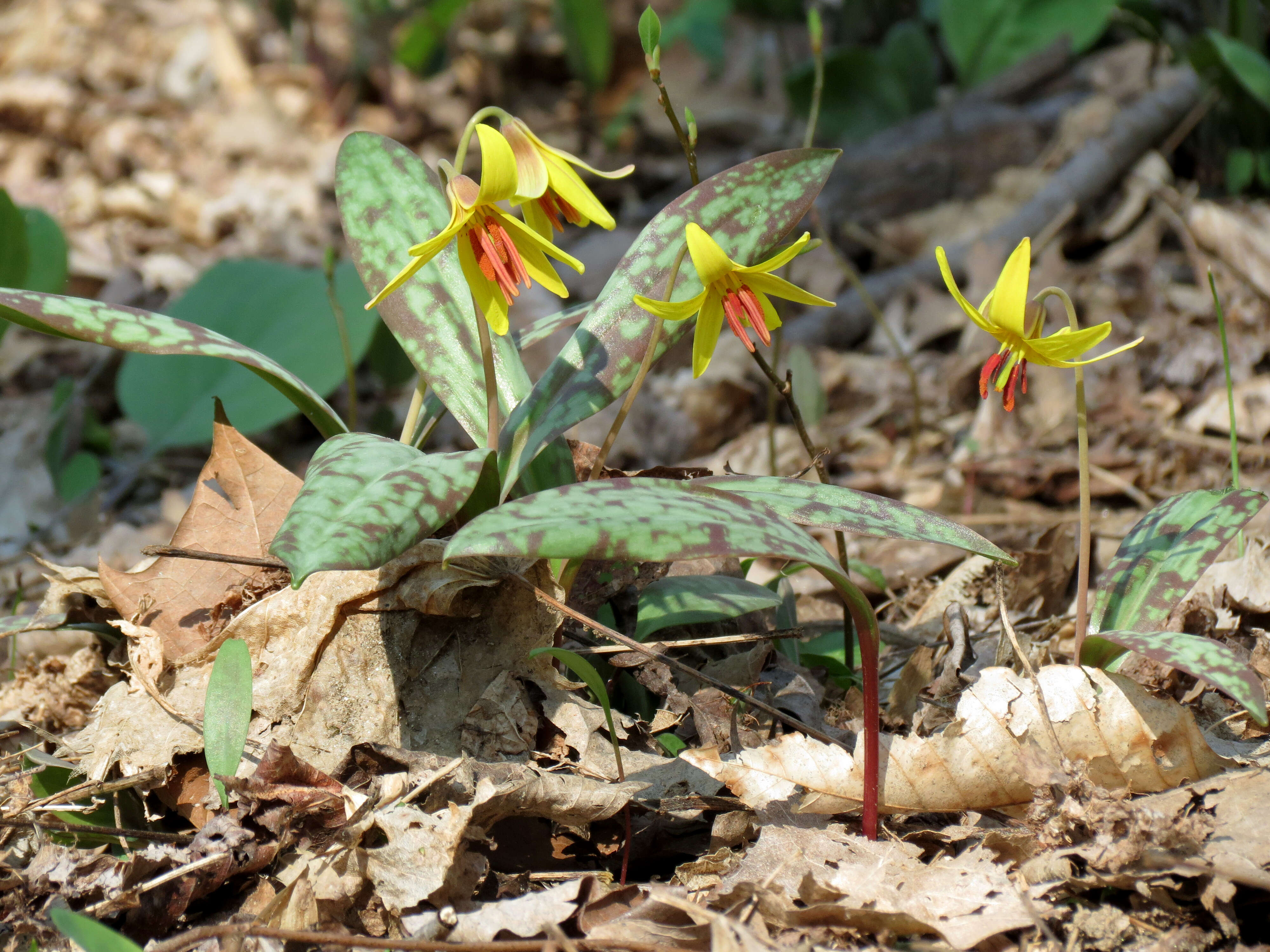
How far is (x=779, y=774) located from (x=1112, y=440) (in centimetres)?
166

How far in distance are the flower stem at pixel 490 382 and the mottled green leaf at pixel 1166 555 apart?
817mm

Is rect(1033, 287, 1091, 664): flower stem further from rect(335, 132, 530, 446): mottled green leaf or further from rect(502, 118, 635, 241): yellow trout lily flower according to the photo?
rect(335, 132, 530, 446): mottled green leaf

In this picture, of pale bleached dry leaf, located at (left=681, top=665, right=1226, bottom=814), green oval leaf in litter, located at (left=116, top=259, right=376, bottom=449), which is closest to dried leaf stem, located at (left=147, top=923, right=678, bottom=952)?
pale bleached dry leaf, located at (left=681, top=665, right=1226, bottom=814)

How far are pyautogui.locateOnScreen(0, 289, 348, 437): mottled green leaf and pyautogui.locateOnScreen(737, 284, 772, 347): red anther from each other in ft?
1.90

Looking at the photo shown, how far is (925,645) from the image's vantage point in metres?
1.44

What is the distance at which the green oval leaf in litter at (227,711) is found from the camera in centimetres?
109

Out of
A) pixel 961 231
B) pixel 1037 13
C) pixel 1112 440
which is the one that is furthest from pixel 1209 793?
pixel 1037 13

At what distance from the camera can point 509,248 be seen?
1.10 meters

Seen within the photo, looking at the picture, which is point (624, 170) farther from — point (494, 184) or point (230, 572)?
point (230, 572)

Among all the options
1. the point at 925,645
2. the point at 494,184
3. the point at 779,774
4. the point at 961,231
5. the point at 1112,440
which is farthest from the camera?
the point at 961,231

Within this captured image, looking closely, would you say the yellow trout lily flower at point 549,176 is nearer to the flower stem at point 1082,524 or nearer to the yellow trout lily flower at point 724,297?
the yellow trout lily flower at point 724,297

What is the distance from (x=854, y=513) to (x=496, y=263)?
1.63ft

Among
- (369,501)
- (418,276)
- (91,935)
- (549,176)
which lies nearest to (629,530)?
(369,501)

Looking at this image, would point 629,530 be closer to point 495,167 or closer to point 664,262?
point 495,167
